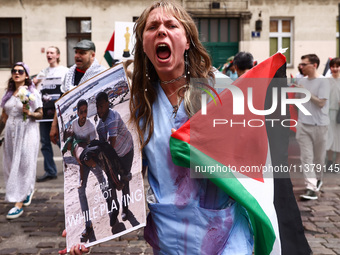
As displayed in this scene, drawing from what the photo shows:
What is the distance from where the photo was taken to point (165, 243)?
7.14 ft

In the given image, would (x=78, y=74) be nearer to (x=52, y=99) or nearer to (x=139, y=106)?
(x=52, y=99)

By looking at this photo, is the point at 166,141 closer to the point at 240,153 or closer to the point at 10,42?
the point at 240,153

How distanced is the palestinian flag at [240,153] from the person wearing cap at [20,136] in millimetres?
4595

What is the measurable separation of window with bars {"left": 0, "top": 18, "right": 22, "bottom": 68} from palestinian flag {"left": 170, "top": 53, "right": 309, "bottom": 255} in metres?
20.3

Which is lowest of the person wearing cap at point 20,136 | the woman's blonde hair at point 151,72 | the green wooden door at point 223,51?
the person wearing cap at point 20,136

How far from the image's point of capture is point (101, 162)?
2.35 metres

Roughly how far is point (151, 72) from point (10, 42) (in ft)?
67.0

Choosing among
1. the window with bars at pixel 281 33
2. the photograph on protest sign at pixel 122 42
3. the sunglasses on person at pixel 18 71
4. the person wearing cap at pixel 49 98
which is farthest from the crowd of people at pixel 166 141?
the window with bars at pixel 281 33

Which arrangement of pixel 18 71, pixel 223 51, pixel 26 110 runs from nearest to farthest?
pixel 26 110, pixel 18 71, pixel 223 51

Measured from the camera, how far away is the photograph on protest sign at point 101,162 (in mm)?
2268

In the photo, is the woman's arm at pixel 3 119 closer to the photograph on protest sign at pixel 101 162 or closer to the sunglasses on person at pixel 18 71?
the sunglasses on person at pixel 18 71

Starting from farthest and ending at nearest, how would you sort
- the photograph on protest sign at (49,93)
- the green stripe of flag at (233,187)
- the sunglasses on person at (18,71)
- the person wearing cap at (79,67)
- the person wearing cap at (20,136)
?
the photograph on protest sign at (49,93) → the sunglasses on person at (18,71) → the person wearing cap at (20,136) → the person wearing cap at (79,67) → the green stripe of flag at (233,187)

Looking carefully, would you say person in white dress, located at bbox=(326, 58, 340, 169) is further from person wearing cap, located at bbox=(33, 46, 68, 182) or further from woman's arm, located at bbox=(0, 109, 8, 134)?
woman's arm, located at bbox=(0, 109, 8, 134)

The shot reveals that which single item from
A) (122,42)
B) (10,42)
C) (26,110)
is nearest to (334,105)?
(122,42)
